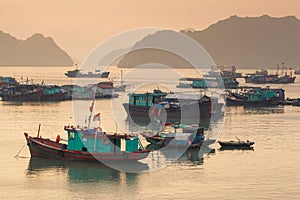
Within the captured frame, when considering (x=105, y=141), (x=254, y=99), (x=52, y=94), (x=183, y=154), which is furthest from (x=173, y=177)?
(x=52, y=94)

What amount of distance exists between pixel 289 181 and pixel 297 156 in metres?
7.20

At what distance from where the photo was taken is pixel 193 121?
5638cm

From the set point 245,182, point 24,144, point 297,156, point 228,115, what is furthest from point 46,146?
point 228,115

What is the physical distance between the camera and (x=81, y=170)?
32.9m

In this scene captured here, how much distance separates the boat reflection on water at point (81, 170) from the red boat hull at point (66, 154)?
279 mm

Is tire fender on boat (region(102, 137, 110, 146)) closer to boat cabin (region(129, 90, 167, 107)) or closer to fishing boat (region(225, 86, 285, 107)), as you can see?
boat cabin (region(129, 90, 167, 107))

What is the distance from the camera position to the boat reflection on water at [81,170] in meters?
31.6

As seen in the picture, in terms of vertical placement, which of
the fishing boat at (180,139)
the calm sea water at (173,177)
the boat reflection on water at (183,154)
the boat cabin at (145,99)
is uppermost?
the boat cabin at (145,99)

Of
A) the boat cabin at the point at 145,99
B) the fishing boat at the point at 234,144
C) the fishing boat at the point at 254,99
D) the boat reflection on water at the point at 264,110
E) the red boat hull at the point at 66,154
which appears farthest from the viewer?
the fishing boat at the point at 254,99

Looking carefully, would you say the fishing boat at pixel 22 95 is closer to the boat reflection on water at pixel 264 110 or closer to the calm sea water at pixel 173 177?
the boat reflection on water at pixel 264 110

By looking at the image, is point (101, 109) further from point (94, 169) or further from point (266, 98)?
point (94, 169)

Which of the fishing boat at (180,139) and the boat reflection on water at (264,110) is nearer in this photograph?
the fishing boat at (180,139)

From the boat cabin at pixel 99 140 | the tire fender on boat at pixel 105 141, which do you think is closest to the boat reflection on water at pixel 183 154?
the boat cabin at pixel 99 140

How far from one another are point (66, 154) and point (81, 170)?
5.67 feet
